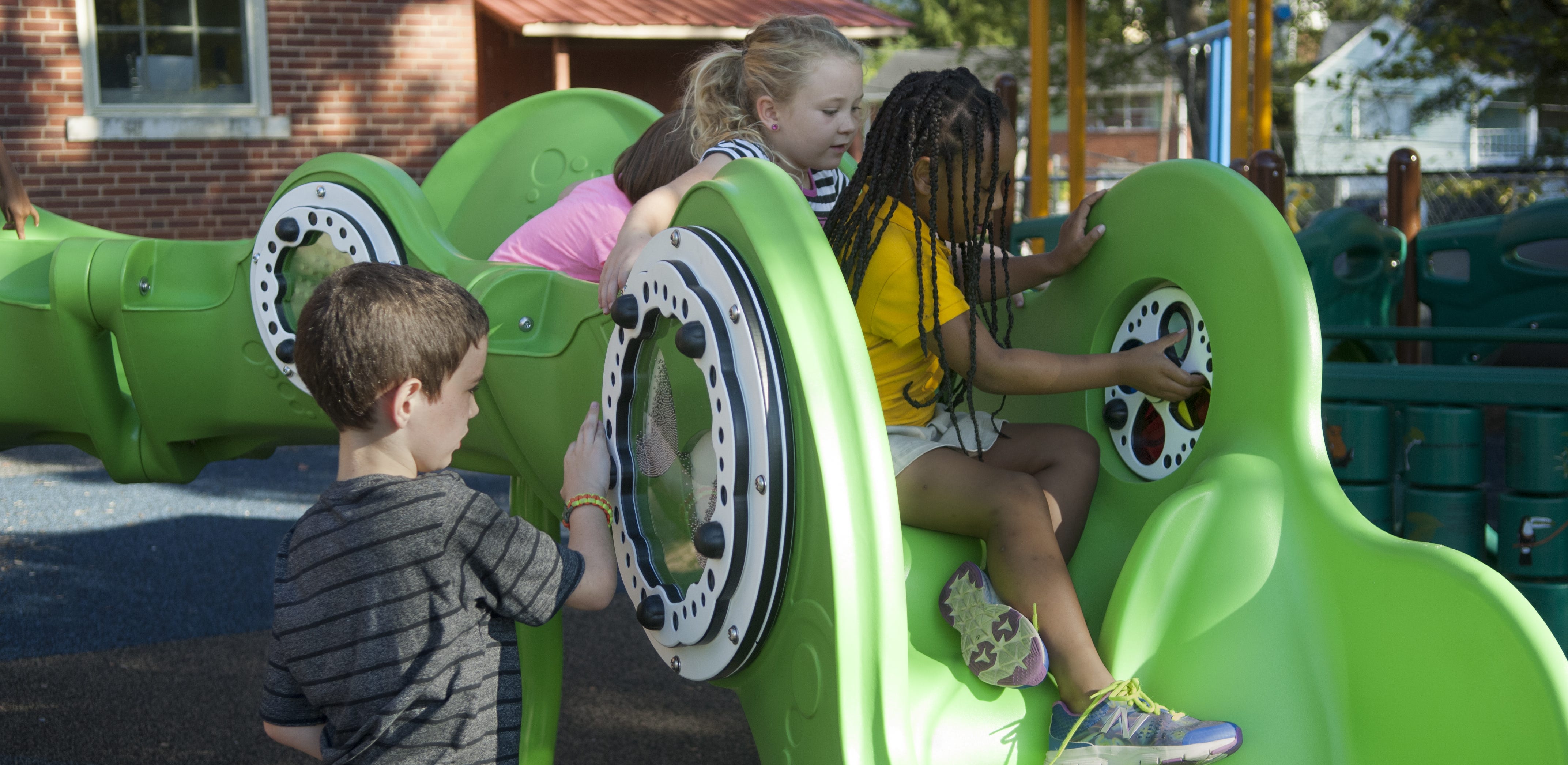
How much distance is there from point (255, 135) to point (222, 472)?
3063 mm

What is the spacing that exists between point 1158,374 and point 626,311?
0.86m

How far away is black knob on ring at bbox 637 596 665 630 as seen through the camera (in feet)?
5.83

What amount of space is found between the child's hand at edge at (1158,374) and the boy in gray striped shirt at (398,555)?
99cm

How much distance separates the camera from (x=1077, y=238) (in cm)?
226

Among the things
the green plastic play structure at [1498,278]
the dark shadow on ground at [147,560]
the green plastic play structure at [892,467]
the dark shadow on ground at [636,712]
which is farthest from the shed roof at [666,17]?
the green plastic play structure at [892,467]

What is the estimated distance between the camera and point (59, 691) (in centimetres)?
357

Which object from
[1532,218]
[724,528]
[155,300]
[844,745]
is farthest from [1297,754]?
[1532,218]

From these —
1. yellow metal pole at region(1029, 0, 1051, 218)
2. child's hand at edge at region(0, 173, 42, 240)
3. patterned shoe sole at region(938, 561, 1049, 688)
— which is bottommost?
patterned shoe sole at region(938, 561, 1049, 688)

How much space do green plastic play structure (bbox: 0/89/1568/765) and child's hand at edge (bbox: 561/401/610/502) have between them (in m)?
0.04

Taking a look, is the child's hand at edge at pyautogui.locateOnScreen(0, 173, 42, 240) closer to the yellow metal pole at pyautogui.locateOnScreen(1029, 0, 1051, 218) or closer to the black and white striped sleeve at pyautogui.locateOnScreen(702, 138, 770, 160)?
the black and white striped sleeve at pyautogui.locateOnScreen(702, 138, 770, 160)

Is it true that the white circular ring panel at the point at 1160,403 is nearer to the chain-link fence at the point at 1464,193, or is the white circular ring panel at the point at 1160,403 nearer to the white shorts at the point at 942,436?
the white shorts at the point at 942,436

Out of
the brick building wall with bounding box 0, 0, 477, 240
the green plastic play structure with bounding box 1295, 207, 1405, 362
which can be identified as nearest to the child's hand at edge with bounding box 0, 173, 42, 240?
the green plastic play structure with bounding box 1295, 207, 1405, 362

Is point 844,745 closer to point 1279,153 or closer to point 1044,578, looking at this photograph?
point 1044,578

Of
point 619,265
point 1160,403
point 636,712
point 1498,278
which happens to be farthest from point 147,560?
point 1498,278
